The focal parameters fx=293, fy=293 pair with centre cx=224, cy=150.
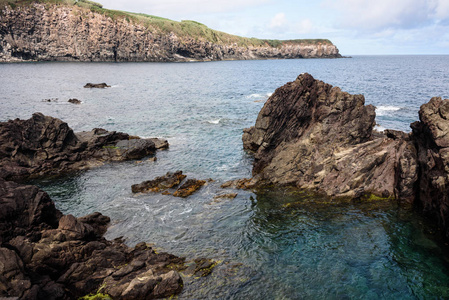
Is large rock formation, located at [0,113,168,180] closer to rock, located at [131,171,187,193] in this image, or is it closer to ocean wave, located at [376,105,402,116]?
rock, located at [131,171,187,193]

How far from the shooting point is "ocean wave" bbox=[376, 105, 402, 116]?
6944 cm

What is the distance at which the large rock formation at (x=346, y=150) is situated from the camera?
2812 centimetres

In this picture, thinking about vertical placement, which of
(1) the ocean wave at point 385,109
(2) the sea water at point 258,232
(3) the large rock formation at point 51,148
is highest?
(1) the ocean wave at point 385,109

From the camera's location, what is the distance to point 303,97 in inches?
1644

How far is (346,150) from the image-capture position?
35.4 metres

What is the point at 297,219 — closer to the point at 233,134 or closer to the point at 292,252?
the point at 292,252

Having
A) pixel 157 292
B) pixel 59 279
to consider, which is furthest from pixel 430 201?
pixel 59 279

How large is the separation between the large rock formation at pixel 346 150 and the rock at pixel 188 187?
724 centimetres

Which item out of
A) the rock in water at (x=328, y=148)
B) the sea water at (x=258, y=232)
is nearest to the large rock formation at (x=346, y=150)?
the rock in water at (x=328, y=148)

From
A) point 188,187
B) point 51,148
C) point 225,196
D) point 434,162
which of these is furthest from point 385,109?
point 51,148

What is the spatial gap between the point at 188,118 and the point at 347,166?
45744mm

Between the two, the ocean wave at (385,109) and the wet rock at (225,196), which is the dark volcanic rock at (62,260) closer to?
the wet rock at (225,196)

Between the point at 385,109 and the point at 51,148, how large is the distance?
73680mm

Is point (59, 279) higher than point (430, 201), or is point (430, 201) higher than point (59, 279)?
point (430, 201)
